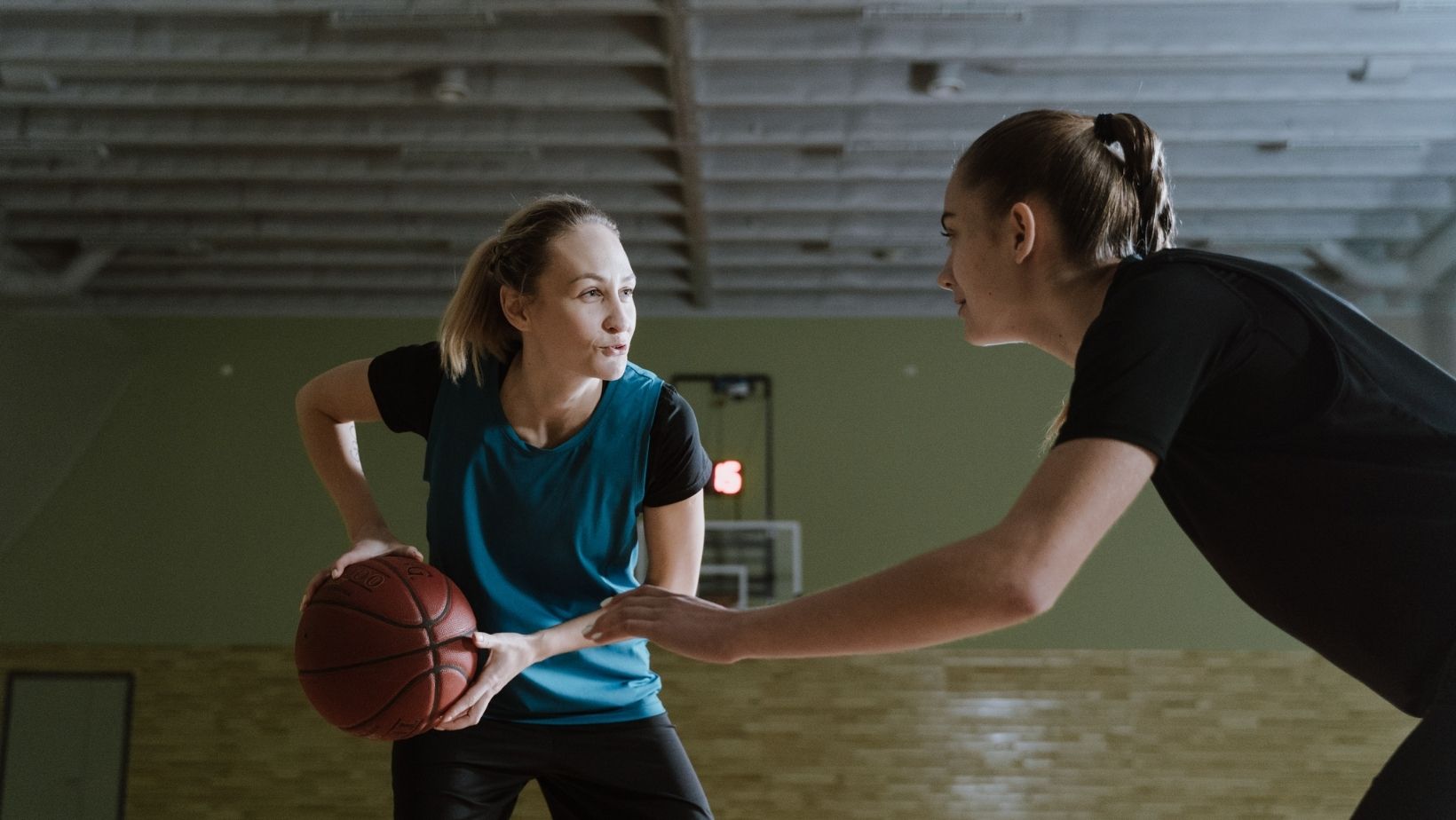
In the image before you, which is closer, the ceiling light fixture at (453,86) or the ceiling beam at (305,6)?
the ceiling beam at (305,6)

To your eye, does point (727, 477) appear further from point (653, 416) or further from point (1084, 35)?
point (653, 416)

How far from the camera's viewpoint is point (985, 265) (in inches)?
65.0

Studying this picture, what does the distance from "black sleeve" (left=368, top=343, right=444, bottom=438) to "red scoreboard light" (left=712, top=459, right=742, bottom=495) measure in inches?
268

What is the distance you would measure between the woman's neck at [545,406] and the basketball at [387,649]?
1.15 feet

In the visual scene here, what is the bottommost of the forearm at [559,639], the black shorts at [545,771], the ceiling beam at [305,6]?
the black shorts at [545,771]

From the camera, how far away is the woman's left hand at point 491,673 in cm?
217

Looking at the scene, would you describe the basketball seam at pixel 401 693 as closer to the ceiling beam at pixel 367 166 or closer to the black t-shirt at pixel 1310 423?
the black t-shirt at pixel 1310 423

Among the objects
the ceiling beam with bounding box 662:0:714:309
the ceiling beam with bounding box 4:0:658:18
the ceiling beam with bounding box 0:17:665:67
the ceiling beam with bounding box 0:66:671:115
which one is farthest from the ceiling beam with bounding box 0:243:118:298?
the ceiling beam with bounding box 662:0:714:309

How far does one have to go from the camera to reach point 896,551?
9.66 metres

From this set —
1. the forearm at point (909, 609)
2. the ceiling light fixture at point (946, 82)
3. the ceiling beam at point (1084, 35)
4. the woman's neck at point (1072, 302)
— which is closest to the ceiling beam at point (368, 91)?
the ceiling beam at point (1084, 35)

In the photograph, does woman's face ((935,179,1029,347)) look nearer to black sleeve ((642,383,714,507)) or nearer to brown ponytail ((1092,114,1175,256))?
brown ponytail ((1092,114,1175,256))

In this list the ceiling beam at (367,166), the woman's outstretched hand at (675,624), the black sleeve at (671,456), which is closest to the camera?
the woman's outstretched hand at (675,624)

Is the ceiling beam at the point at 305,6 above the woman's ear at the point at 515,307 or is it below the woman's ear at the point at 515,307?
above

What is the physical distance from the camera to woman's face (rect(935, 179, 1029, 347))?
5.32ft
